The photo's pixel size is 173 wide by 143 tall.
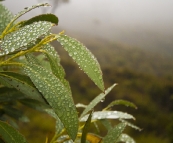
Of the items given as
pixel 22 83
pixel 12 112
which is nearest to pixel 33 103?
pixel 12 112

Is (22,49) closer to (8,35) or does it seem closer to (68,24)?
(8,35)

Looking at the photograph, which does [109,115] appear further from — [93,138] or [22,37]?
[22,37]

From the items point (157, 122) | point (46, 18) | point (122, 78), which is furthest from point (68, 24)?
point (46, 18)

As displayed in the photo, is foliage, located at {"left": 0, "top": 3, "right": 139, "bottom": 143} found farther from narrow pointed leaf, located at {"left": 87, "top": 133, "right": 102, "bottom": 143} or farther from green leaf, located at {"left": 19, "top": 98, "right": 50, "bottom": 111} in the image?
green leaf, located at {"left": 19, "top": 98, "right": 50, "bottom": 111}

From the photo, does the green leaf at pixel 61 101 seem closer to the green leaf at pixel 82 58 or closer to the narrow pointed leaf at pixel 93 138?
the green leaf at pixel 82 58

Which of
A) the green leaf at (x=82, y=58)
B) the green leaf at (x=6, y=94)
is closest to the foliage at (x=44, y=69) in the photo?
the green leaf at (x=82, y=58)

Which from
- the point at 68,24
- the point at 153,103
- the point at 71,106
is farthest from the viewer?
the point at 68,24
